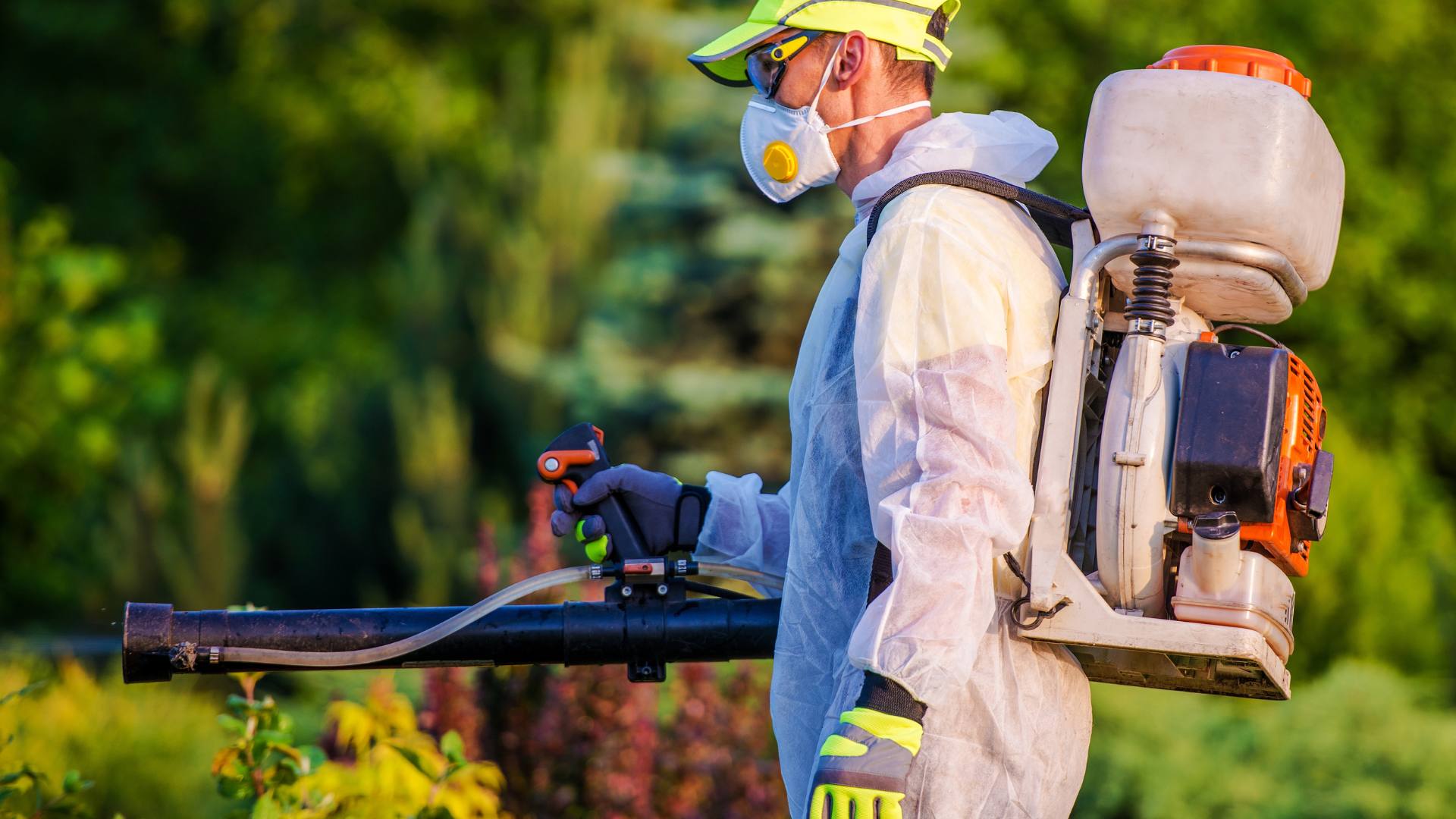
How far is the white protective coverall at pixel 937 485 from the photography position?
8.13 ft

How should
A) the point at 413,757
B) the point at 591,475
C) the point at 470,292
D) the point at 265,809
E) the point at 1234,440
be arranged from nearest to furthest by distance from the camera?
the point at 1234,440
the point at 591,475
the point at 265,809
the point at 413,757
the point at 470,292

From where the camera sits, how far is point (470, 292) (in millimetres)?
11594

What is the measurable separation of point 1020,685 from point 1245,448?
20.5 inches

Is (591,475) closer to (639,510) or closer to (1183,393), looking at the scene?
(639,510)

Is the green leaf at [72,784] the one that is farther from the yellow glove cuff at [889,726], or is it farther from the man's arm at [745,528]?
the yellow glove cuff at [889,726]

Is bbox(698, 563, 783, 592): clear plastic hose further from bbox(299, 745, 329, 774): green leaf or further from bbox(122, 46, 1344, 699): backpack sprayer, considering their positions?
bbox(299, 745, 329, 774): green leaf

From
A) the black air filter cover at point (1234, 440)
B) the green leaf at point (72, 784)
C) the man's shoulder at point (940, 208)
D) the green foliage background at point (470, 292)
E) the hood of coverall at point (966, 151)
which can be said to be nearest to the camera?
the black air filter cover at point (1234, 440)

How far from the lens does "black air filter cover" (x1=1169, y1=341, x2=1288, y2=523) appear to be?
252 centimetres

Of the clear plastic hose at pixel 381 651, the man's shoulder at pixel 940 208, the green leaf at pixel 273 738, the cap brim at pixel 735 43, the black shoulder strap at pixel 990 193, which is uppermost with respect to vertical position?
the cap brim at pixel 735 43

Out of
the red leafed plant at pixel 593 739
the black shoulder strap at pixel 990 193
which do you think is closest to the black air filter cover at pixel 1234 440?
the black shoulder strap at pixel 990 193

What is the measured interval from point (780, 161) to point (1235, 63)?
2.64ft

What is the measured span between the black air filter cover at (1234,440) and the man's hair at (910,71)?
760mm

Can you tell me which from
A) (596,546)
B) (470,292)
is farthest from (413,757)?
(470,292)

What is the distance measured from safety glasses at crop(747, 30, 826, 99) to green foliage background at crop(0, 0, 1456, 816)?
3.75 meters
